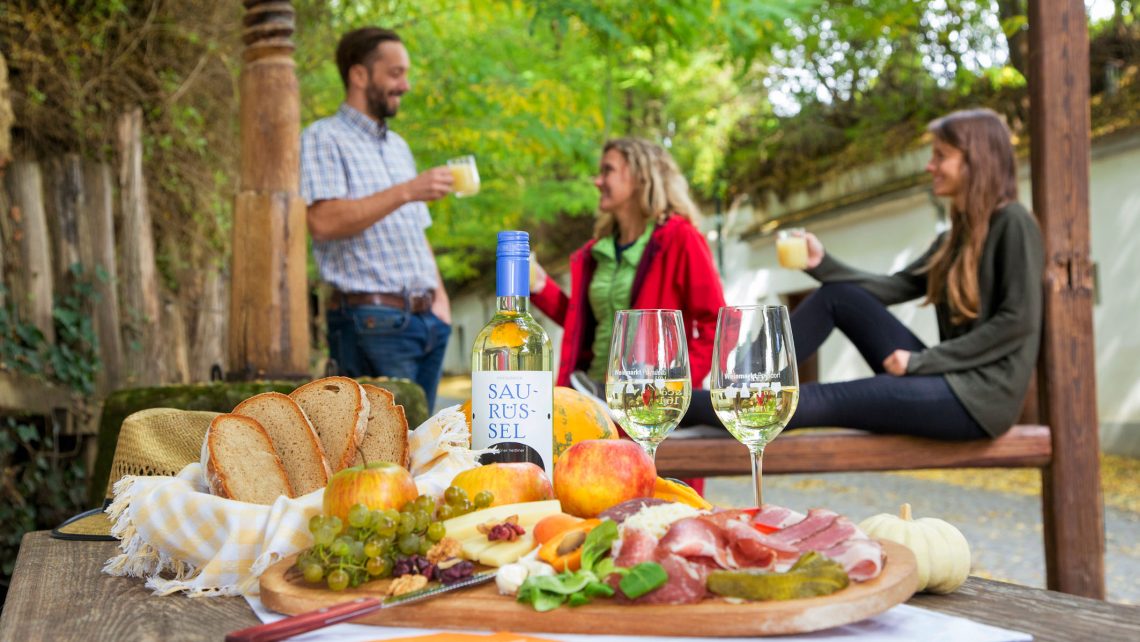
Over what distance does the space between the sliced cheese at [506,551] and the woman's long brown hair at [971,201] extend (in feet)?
10.2

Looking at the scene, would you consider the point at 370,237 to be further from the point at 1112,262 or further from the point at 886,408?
the point at 1112,262

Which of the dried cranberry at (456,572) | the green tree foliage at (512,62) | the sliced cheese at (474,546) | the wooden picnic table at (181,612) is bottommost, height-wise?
the wooden picnic table at (181,612)

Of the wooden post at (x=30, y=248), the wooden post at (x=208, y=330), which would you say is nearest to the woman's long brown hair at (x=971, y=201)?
the wooden post at (x=30, y=248)

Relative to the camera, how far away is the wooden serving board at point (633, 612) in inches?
39.4

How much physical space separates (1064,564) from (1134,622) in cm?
331

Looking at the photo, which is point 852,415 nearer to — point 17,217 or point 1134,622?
point 1134,622

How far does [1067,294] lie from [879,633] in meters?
3.48

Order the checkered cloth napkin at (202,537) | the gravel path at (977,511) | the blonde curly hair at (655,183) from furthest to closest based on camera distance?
the gravel path at (977,511)
the blonde curly hair at (655,183)
the checkered cloth napkin at (202,537)

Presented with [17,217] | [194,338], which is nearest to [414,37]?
[194,338]

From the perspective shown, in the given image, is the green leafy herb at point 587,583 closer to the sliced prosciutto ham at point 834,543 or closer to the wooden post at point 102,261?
the sliced prosciutto ham at point 834,543

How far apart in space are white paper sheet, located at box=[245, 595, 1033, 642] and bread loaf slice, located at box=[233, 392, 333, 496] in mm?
567

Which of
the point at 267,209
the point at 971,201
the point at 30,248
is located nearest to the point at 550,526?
the point at 267,209

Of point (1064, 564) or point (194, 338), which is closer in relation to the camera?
point (1064, 564)

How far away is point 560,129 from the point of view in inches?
329
